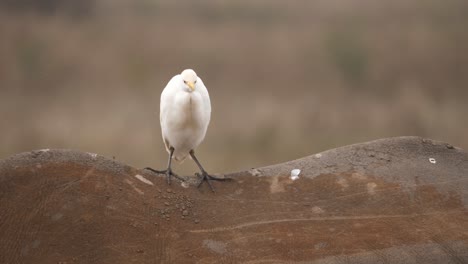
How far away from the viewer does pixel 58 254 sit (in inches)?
155

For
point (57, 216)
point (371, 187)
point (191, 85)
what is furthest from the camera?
point (191, 85)

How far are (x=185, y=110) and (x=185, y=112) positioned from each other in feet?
0.07

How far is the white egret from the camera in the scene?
507cm

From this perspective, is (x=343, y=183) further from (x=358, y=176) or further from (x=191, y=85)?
(x=191, y=85)

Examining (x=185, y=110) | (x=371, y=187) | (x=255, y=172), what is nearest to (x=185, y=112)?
(x=185, y=110)

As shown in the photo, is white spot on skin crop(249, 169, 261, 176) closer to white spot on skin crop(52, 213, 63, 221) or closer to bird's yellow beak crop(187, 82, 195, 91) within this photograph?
bird's yellow beak crop(187, 82, 195, 91)

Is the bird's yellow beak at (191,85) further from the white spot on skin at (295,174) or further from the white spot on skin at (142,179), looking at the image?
the white spot on skin at (295,174)

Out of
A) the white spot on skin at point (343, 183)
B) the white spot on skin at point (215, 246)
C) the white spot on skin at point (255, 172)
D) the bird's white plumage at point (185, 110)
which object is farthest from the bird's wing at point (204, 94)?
the white spot on skin at point (215, 246)

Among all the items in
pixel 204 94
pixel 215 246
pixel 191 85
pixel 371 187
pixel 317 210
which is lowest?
pixel 215 246

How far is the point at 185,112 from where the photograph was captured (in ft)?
17.0

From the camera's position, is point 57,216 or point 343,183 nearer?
point 57,216

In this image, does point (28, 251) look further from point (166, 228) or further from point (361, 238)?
point (361, 238)

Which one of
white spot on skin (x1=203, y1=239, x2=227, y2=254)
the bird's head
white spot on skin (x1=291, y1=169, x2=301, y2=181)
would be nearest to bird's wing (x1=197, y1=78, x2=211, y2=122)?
the bird's head

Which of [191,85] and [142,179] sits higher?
[191,85]
